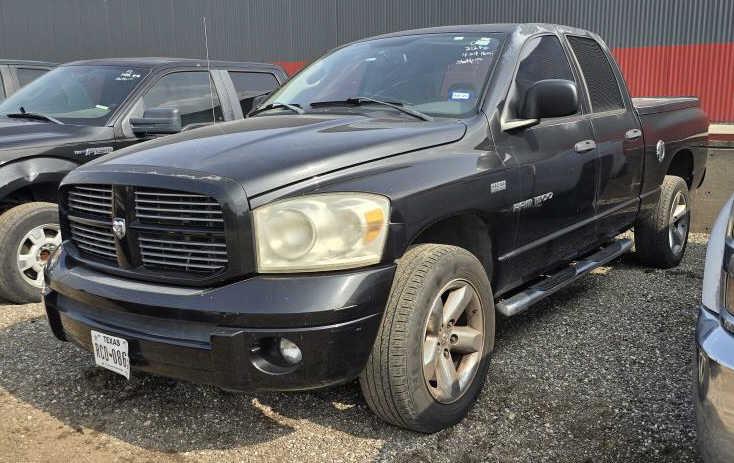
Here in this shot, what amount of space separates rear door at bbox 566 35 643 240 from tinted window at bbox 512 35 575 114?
0.20 m

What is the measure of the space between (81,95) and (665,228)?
4.77 m

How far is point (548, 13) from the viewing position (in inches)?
782

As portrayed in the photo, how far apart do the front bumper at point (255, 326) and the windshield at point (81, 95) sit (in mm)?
3055

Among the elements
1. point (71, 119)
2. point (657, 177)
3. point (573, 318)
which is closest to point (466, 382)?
point (573, 318)

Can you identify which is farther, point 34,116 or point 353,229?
point 34,116

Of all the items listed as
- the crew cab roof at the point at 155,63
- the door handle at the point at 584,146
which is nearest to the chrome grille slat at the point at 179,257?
the door handle at the point at 584,146

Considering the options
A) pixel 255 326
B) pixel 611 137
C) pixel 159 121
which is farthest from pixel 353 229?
pixel 159 121

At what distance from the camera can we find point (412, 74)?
357 cm

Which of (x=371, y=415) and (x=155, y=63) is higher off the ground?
(x=155, y=63)

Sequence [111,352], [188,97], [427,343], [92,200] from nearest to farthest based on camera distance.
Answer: [111,352] < [427,343] < [92,200] < [188,97]

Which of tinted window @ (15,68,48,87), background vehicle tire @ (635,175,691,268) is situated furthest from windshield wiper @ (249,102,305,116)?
tinted window @ (15,68,48,87)

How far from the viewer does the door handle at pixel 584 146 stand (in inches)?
149

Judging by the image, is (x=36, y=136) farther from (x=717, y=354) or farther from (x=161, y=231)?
(x=717, y=354)

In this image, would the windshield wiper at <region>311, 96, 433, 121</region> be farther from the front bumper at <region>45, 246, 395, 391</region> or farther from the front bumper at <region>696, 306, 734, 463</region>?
the front bumper at <region>696, 306, 734, 463</region>
